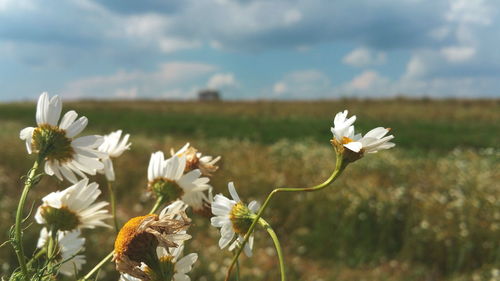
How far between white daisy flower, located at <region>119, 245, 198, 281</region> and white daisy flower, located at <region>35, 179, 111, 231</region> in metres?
0.12

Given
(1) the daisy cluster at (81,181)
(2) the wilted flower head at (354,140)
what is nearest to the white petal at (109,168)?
(1) the daisy cluster at (81,181)

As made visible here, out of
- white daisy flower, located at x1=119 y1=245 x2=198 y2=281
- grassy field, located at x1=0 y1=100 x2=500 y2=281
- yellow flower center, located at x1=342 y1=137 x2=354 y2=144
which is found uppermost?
Answer: yellow flower center, located at x1=342 y1=137 x2=354 y2=144

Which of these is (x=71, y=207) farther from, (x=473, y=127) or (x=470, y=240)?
(x=473, y=127)

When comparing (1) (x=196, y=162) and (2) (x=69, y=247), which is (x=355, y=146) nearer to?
(1) (x=196, y=162)

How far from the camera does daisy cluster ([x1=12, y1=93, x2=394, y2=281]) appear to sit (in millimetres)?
502

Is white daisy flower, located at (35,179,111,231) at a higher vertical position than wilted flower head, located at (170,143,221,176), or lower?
lower

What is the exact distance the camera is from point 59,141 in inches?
25.3

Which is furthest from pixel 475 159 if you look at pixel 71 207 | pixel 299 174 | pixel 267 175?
pixel 71 207

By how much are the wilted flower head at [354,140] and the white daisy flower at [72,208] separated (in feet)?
1.03

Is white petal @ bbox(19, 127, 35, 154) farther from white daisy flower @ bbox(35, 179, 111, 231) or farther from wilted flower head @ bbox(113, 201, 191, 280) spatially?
wilted flower head @ bbox(113, 201, 191, 280)

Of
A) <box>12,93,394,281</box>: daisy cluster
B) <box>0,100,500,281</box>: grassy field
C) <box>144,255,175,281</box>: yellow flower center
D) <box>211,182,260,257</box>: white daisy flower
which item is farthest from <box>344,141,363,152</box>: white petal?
<box>0,100,500,281</box>: grassy field

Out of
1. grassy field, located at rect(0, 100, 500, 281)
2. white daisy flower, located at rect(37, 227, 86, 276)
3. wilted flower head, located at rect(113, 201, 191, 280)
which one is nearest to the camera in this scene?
wilted flower head, located at rect(113, 201, 191, 280)

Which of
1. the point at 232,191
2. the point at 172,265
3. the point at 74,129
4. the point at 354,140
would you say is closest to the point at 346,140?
the point at 354,140

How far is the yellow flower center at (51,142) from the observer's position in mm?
633
